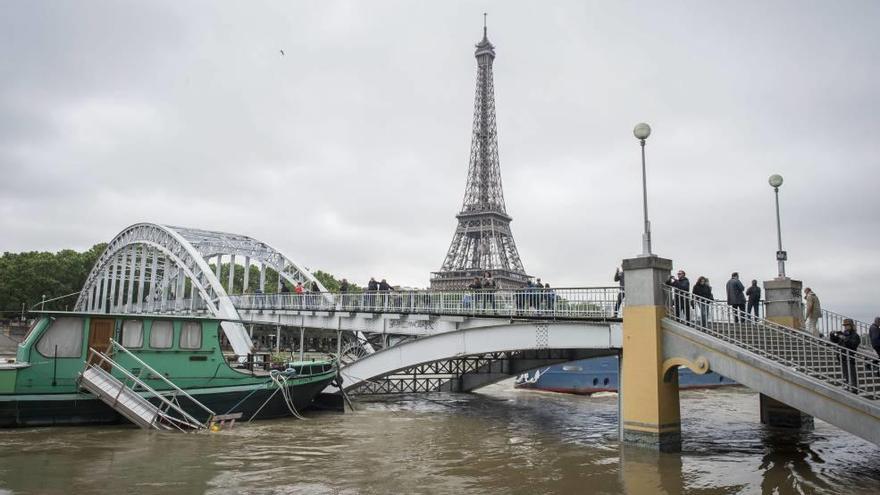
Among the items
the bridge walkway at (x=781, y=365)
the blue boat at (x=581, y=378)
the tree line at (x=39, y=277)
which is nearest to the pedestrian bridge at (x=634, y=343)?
the bridge walkway at (x=781, y=365)

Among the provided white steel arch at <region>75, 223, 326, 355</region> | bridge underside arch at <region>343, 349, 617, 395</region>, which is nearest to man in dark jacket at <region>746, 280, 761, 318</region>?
bridge underside arch at <region>343, 349, 617, 395</region>

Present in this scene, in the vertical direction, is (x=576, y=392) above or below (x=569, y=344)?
below

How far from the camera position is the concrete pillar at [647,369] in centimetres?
1666

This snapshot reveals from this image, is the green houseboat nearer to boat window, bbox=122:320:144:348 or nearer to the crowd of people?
boat window, bbox=122:320:144:348

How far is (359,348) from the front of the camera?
35.6 meters

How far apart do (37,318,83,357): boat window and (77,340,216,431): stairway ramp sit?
0.56 meters

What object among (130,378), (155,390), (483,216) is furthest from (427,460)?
(483,216)

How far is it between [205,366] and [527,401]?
17046 mm

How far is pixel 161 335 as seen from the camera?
22.0 m

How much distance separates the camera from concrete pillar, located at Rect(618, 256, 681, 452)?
54.6ft

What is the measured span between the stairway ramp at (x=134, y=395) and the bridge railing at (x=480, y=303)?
8.48m

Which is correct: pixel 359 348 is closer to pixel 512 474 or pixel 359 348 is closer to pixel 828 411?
pixel 512 474

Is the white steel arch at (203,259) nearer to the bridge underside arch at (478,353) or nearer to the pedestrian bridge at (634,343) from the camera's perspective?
the pedestrian bridge at (634,343)

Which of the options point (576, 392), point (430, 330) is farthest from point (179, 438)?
point (576, 392)
